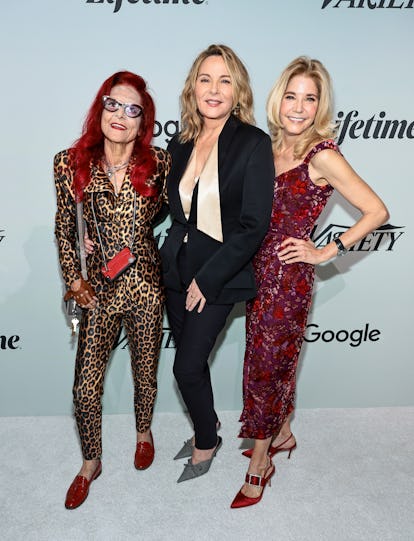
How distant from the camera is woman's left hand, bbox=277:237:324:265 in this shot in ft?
8.21

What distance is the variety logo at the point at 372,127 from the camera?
120 inches

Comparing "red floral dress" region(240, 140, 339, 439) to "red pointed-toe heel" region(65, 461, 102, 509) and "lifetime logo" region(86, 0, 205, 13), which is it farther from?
"lifetime logo" region(86, 0, 205, 13)

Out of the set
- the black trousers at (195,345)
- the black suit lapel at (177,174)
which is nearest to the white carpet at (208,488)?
the black trousers at (195,345)

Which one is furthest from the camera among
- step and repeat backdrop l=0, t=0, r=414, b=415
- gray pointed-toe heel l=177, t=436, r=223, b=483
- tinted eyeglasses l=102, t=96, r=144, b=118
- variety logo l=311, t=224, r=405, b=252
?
variety logo l=311, t=224, r=405, b=252

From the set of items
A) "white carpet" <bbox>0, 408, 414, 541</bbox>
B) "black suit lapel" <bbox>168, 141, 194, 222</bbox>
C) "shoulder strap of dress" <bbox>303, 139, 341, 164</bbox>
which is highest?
"shoulder strap of dress" <bbox>303, 139, 341, 164</bbox>

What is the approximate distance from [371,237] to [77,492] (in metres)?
2.10

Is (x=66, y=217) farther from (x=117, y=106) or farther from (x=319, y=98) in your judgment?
(x=319, y=98)

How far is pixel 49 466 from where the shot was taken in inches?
117

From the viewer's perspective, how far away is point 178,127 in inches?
118

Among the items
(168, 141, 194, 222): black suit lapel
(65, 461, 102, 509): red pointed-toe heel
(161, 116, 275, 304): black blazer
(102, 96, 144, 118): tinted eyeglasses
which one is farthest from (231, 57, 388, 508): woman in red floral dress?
(65, 461, 102, 509): red pointed-toe heel

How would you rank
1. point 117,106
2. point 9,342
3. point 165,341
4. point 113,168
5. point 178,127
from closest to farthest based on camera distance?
point 117,106 → point 113,168 → point 178,127 → point 9,342 → point 165,341

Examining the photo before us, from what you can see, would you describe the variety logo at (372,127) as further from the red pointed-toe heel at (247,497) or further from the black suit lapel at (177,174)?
the red pointed-toe heel at (247,497)

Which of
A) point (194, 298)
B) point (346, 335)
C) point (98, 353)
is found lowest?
point (346, 335)

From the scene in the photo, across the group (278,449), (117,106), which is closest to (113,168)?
(117,106)
